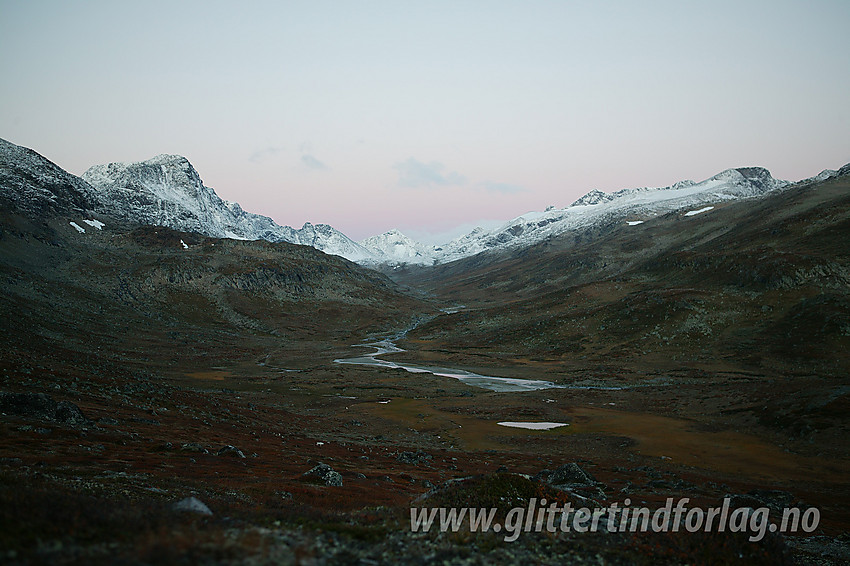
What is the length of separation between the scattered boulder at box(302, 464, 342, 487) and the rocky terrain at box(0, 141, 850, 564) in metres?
0.31

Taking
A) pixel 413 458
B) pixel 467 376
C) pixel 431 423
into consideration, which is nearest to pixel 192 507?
pixel 413 458

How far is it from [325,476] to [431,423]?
39059 millimetres

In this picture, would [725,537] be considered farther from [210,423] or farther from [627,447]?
[210,423]

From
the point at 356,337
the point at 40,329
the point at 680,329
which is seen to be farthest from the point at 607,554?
the point at 356,337

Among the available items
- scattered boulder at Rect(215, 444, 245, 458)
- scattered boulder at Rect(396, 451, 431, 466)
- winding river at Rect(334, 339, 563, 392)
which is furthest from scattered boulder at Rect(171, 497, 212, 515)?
winding river at Rect(334, 339, 563, 392)

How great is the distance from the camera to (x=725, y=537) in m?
15.5

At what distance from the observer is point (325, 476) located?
28844 mm

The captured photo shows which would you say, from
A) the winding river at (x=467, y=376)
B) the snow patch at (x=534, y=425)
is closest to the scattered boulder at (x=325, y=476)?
the snow patch at (x=534, y=425)

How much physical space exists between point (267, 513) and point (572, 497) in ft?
46.5

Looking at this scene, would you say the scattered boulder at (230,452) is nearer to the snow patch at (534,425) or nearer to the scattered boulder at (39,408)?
the scattered boulder at (39,408)

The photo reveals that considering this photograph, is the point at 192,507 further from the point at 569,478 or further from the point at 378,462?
the point at 378,462

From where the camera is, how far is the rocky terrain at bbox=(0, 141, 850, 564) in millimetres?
13430

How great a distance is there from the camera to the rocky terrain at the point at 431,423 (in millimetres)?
13430

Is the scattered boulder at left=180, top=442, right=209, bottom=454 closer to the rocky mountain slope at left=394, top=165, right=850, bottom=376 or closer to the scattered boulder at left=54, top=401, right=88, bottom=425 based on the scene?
the scattered boulder at left=54, top=401, right=88, bottom=425
